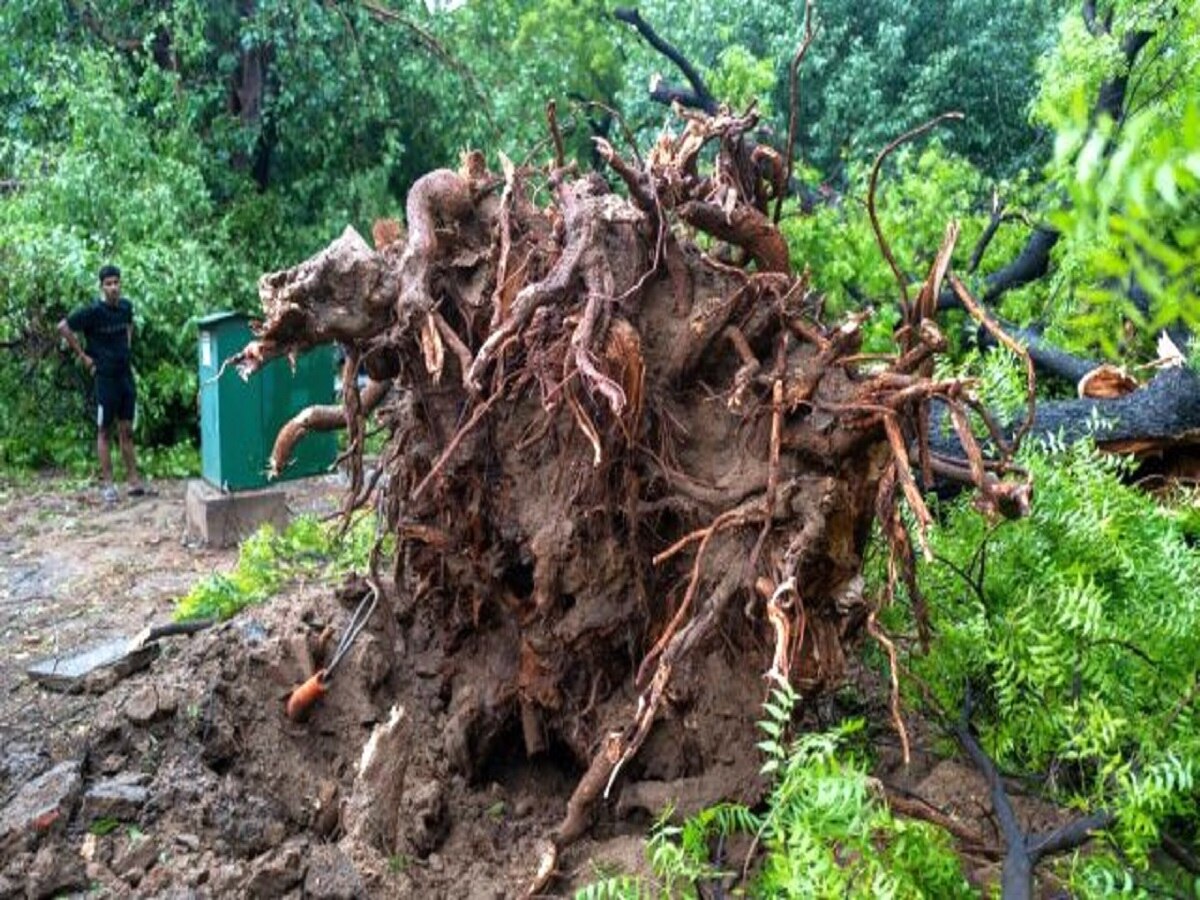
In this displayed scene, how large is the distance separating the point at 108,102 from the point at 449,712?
386 inches

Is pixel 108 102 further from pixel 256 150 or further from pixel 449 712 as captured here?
pixel 449 712

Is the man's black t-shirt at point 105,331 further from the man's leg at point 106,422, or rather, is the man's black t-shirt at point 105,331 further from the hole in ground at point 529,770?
the hole in ground at point 529,770

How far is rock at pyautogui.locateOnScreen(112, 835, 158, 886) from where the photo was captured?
11.5 feet

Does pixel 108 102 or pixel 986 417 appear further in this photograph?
pixel 108 102

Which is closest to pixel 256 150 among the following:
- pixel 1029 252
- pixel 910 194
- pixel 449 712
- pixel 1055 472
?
pixel 910 194

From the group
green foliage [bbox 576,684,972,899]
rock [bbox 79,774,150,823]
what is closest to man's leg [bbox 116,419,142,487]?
rock [bbox 79,774,150,823]

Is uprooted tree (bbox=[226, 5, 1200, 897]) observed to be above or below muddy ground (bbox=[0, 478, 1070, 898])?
above

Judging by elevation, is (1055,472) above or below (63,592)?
above

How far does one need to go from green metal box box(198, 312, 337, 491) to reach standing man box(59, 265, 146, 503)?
3.93 ft

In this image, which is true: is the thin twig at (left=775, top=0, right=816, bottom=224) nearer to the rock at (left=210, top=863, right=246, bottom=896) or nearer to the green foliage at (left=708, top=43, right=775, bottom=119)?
the rock at (left=210, top=863, right=246, bottom=896)

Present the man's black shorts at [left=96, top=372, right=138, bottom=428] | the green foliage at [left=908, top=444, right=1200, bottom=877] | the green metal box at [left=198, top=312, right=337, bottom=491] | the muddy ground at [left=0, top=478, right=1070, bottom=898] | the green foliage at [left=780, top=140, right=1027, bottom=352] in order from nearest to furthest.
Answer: the green foliage at [left=908, top=444, right=1200, bottom=877]
the muddy ground at [left=0, top=478, right=1070, bottom=898]
the green metal box at [left=198, top=312, right=337, bottom=491]
the green foliage at [left=780, top=140, right=1027, bottom=352]
the man's black shorts at [left=96, top=372, right=138, bottom=428]

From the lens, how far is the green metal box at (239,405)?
869 cm

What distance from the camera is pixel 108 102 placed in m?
11.8

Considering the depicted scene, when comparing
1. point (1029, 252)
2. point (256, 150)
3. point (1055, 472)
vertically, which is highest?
point (256, 150)
